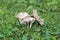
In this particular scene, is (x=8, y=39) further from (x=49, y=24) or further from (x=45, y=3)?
(x=45, y=3)

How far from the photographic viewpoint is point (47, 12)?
3.53 metres

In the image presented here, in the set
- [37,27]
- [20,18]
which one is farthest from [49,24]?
[20,18]

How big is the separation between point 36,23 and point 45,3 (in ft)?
1.75

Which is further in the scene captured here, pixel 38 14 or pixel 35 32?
pixel 38 14

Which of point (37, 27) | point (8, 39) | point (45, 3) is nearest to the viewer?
point (8, 39)

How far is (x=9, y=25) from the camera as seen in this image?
3.24m

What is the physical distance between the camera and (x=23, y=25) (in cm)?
323

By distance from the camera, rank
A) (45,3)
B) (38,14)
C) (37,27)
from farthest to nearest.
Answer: (45,3) → (38,14) → (37,27)

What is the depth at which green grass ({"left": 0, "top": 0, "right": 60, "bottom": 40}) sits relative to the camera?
3105 millimetres

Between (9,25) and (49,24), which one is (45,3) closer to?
(49,24)

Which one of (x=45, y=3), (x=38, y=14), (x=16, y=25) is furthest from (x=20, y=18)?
(x=45, y=3)

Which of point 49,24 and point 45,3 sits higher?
point 45,3

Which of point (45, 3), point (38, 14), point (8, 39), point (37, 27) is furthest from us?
point (45, 3)

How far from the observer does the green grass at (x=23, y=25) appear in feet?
10.2
